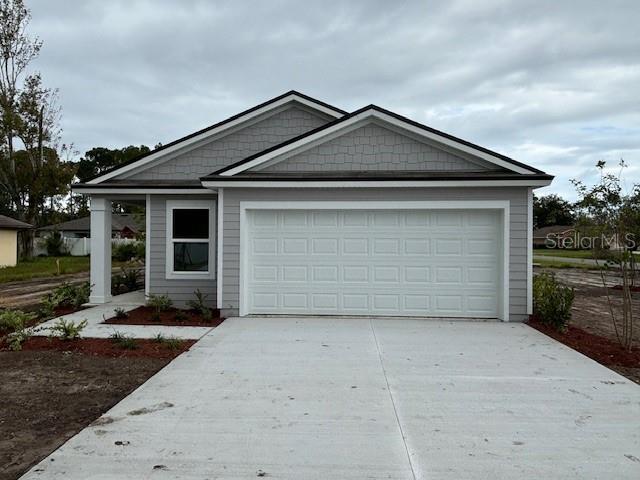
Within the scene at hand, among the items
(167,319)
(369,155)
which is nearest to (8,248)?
(167,319)

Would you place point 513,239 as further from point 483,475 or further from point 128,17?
point 128,17

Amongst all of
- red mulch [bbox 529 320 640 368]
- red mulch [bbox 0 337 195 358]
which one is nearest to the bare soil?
red mulch [bbox 529 320 640 368]

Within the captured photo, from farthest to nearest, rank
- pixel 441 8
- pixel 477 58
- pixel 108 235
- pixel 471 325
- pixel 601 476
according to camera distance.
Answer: pixel 477 58, pixel 108 235, pixel 441 8, pixel 471 325, pixel 601 476

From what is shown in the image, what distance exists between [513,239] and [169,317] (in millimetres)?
7235

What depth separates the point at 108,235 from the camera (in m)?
11.6

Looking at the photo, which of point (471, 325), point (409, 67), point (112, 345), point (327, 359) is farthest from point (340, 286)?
point (409, 67)

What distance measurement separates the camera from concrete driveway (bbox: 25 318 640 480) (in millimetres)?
3533


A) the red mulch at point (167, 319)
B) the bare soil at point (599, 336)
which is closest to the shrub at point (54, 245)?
the red mulch at point (167, 319)

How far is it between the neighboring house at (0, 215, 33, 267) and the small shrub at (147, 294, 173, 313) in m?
18.9

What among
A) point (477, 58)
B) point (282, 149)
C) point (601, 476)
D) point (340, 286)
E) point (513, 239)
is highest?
→ point (477, 58)

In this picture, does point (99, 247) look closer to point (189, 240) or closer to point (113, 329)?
point (189, 240)

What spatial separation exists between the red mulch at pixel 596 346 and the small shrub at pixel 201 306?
640 centimetres

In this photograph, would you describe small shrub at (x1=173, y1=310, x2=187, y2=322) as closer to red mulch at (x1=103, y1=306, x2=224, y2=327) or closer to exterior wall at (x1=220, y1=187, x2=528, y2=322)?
red mulch at (x1=103, y1=306, x2=224, y2=327)

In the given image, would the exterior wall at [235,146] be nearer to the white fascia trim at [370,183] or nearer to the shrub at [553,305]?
the white fascia trim at [370,183]
